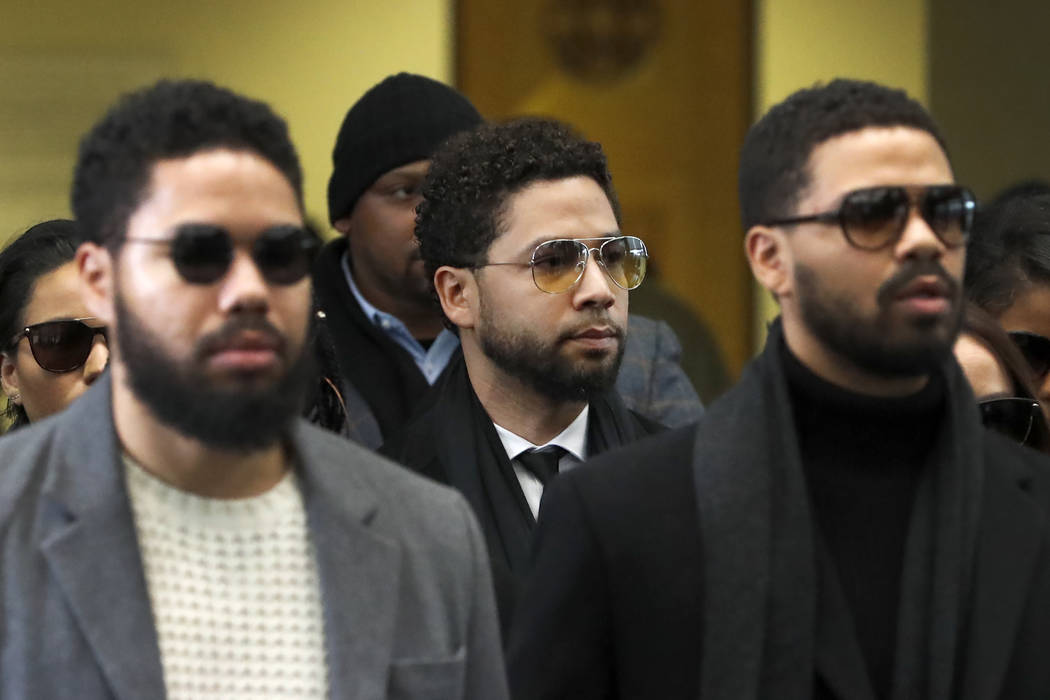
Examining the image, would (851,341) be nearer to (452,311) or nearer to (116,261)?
(116,261)

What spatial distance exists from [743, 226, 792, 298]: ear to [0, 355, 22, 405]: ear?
1834 millimetres

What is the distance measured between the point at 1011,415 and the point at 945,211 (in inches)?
42.8

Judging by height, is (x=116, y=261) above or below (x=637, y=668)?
above

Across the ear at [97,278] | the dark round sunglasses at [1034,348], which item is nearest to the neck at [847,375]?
the ear at [97,278]

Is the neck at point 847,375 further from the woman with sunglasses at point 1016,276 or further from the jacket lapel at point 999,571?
the woman with sunglasses at point 1016,276

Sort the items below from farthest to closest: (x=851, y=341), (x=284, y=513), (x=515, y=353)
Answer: (x=515, y=353) → (x=851, y=341) → (x=284, y=513)

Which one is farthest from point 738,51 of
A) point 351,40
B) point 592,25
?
point 351,40

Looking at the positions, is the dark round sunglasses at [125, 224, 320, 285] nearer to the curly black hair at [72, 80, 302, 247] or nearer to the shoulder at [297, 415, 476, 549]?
the curly black hair at [72, 80, 302, 247]

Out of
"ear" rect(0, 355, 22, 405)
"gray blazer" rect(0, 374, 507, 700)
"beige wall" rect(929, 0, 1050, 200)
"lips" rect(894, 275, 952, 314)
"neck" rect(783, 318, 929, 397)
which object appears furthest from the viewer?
A: "beige wall" rect(929, 0, 1050, 200)

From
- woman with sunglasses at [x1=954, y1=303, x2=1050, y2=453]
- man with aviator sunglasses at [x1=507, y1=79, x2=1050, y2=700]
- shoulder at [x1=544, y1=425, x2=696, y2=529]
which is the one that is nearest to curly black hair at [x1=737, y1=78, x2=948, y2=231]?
man with aviator sunglasses at [x1=507, y1=79, x2=1050, y2=700]

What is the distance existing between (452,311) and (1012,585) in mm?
1535

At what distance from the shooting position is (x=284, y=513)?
2.69m

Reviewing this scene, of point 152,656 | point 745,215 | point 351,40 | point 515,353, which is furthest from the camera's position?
point 351,40

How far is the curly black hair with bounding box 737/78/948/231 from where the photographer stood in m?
2.97
